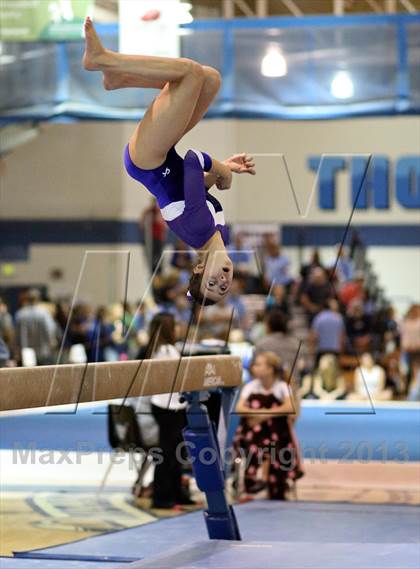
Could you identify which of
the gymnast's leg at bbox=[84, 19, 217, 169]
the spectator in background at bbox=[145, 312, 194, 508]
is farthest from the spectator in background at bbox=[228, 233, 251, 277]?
the gymnast's leg at bbox=[84, 19, 217, 169]

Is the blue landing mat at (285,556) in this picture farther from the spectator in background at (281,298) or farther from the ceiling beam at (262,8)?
the ceiling beam at (262,8)

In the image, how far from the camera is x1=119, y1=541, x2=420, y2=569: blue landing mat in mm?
5242

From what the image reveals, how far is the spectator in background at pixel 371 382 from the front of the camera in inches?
450

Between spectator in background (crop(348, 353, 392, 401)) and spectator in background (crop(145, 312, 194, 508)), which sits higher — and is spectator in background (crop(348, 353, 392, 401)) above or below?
below

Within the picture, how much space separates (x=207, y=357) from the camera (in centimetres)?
631

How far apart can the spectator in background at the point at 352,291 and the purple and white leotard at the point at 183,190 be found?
30.9ft

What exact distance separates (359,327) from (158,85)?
927 centimetres

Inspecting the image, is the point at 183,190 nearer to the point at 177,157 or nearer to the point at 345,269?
the point at 177,157

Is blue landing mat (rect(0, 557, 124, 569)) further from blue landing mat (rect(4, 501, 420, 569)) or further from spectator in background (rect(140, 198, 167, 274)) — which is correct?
spectator in background (rect(140, 198, 167, 274))

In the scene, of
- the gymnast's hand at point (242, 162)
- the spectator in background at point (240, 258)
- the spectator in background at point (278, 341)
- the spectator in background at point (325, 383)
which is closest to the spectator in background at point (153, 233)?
the spectator in background at point (240, 258)

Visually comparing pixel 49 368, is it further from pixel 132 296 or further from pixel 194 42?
pixel 132 296

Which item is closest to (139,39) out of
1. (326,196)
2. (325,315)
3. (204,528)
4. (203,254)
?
(326,196)

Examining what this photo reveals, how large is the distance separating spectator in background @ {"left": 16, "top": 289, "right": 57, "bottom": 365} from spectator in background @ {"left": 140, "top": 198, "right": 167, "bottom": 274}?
5.38ft

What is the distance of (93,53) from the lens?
13.6ft
